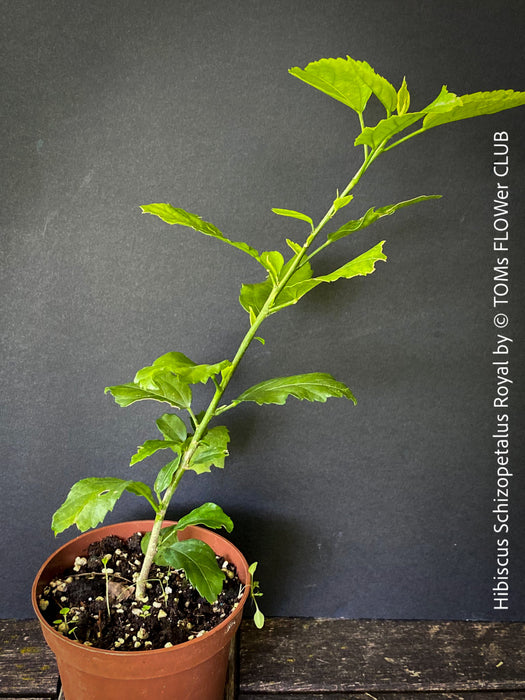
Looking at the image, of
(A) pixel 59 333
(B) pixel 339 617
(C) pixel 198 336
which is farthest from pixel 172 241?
(B) pixel 339 617

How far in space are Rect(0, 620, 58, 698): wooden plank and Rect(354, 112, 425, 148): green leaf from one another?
1262mm

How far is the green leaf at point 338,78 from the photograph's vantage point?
29.3 inches

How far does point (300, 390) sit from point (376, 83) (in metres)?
0.51

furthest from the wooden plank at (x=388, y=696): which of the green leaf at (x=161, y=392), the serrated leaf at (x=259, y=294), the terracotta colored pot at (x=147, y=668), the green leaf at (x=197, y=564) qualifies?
the serrated leaf at (x=259, y=294)

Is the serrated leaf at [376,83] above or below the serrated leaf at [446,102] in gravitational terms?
above

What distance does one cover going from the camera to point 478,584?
4.61 feet

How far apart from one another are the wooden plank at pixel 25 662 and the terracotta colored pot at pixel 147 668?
153mm

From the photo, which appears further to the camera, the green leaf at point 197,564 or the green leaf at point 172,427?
the green leaf at point 172,427

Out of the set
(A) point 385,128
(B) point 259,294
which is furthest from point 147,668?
(A) point 385,128

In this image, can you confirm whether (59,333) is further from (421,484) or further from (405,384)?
(421,484)

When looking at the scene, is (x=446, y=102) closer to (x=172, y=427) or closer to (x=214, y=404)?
(x=214, y=404)

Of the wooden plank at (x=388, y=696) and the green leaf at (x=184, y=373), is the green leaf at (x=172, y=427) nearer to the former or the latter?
the green leaf at (x=184, y=373)

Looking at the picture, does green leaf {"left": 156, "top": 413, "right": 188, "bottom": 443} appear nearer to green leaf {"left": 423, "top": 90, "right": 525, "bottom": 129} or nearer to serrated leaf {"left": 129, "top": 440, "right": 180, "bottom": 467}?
serrated leaf {"left": 129, "top": 440, "right": 180, "bottom": 467}

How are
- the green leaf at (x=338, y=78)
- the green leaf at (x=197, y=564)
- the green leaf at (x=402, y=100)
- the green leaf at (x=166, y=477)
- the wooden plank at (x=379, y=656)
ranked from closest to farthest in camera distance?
1. the green leaf at (x=338, y=78)
2. the green leaf at (x=402, y=100)
3. the green leaf at (x=197, y=564)
4. the green leaf at (x=166, y=477)
5. the wooden plank at (x=379, y=656)
